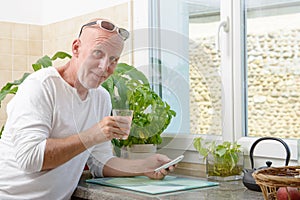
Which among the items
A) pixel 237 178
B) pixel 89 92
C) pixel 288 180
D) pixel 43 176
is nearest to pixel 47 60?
pixel 89 92

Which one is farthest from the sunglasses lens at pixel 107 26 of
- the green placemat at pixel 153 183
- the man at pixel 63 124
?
the green placemat at pixel 153 183

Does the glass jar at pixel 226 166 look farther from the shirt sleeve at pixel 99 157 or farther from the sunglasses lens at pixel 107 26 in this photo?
the sunglasses lens at pixel 107 26

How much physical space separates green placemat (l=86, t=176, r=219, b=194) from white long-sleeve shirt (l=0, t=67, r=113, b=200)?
14 cm

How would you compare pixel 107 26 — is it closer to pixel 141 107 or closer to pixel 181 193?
pixel 141 107

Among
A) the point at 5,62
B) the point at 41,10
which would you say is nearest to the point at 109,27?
the point at 5,62

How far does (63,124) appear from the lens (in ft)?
5.90

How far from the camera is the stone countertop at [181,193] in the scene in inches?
64.3

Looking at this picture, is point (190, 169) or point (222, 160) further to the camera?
point (190, 169)

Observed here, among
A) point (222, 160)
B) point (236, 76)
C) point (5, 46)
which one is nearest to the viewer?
point (222, 160)

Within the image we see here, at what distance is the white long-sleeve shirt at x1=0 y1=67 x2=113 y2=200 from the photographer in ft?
5.64

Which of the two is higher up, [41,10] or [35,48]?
[41,10]

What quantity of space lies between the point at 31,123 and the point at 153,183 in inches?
19.1

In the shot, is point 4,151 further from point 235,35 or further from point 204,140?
point 235,35

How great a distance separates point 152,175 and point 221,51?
0.60 meters
